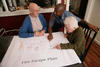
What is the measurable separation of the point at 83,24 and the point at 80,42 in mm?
348

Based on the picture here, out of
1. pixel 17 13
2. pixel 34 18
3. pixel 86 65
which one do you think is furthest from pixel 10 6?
pixel 86 65

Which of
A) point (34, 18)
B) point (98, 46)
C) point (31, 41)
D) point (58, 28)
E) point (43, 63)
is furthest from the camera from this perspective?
point (98, 46)

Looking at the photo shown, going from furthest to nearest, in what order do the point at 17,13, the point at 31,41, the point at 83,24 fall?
the point at 17,13
the point at 83,24
the point at 31,41

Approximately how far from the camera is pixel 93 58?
1.78 metres

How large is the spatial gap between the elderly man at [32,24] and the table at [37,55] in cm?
13

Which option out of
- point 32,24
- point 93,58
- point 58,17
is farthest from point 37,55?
point 93,58

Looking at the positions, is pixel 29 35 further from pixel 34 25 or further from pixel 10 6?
pixel 10 6

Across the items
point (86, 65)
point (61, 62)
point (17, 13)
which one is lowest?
point (86, 65)

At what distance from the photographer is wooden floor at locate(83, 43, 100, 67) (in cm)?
165

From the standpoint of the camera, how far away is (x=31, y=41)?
1.00 m

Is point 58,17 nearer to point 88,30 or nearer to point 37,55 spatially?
point 88,30

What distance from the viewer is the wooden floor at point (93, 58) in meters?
1.65

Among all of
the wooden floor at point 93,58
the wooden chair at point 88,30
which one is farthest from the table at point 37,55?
the wooden floor at point 93,58

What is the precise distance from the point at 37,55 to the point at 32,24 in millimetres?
602
